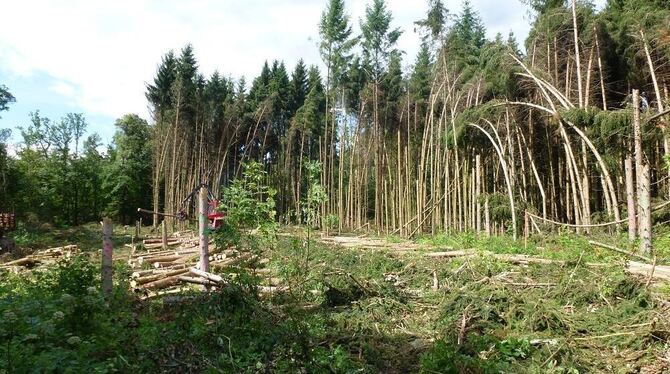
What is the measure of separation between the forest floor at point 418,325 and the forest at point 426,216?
24 mm

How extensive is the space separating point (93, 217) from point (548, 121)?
1314 inches

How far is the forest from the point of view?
4.33 metres

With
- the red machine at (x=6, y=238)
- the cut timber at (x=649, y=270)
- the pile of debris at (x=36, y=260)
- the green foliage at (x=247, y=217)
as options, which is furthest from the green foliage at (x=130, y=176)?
the cut timber at (x=649, y=270)

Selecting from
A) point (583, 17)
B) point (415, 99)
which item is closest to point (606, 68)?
point (583, 17)

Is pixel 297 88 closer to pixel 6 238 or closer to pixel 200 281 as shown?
pixel 6 238

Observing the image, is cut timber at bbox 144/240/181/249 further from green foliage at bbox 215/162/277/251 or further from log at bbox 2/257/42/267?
green foliage at bbox 215/162/277/251

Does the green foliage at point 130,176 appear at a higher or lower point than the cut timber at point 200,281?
higher

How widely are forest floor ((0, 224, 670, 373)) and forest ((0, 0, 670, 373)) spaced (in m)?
0.02

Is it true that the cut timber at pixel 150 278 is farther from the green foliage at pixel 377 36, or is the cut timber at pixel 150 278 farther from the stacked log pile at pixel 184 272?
the green foliage at pixel 377 36

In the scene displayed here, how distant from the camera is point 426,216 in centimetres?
1630

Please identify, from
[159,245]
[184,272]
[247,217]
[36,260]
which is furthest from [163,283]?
[159,245]

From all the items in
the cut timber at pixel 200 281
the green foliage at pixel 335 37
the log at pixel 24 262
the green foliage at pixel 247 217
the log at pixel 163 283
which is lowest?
the log at pixel 24 262

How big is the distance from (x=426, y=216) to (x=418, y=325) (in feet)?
35.8

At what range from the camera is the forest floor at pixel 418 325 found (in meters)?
4.04
